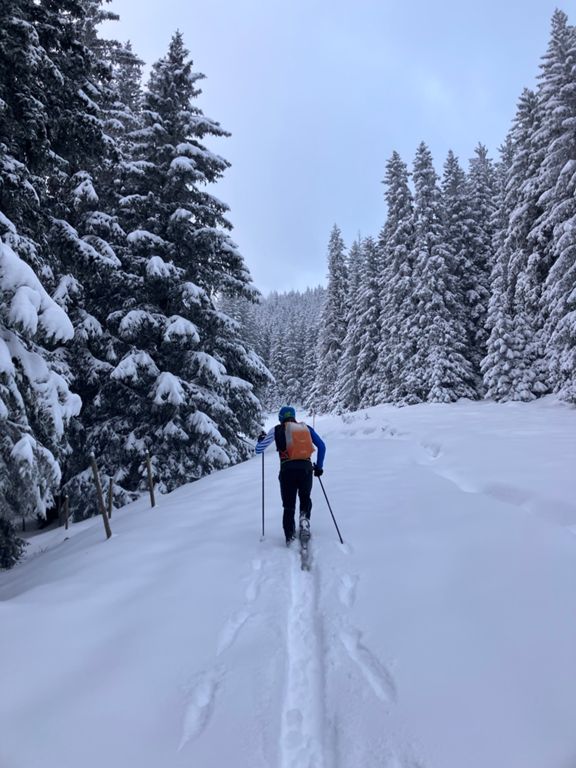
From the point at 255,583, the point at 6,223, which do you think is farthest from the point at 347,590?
the point at 6,223

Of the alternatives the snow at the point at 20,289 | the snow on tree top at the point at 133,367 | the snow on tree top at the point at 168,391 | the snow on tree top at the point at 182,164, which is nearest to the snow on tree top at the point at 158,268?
the snow on tree top at the point at 133,367

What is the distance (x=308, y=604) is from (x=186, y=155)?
44.5ft

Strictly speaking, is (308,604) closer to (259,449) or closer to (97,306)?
(259,449)

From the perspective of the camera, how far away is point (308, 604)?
450 cm

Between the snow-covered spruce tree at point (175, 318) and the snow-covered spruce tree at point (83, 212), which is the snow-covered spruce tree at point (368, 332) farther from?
the snow-covered spruce tree at point (83, 212)

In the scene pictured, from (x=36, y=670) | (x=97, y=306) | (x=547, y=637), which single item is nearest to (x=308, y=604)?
(x=547, y=637)

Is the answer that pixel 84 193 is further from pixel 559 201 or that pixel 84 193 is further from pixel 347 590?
pixel 559 201

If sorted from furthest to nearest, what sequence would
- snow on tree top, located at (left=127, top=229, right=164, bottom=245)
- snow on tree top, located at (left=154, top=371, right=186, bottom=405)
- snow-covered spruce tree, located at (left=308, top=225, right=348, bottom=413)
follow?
snow-covered spruce tree, located at (left=308, top=225, right=348, bottom=413) < snow on tree top, located at (left=127, top=229, right=164, bottom=245) < snow on tree top, located at (left=154, top=371, right=186, bottom=405)

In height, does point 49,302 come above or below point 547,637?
Answer: above

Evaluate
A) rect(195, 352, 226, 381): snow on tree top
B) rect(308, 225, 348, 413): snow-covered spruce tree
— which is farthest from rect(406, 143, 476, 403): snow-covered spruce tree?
rect(195, 352, 226, 381): snow on tree top

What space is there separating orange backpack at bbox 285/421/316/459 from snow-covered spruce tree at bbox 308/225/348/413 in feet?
118

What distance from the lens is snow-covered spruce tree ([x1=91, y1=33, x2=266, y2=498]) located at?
12.0 meters

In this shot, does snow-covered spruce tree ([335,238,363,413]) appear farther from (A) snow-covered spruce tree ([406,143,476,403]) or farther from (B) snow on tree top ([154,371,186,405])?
(B) snow on tree top ([154,371,186,405])

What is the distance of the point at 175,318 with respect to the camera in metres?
12.1
